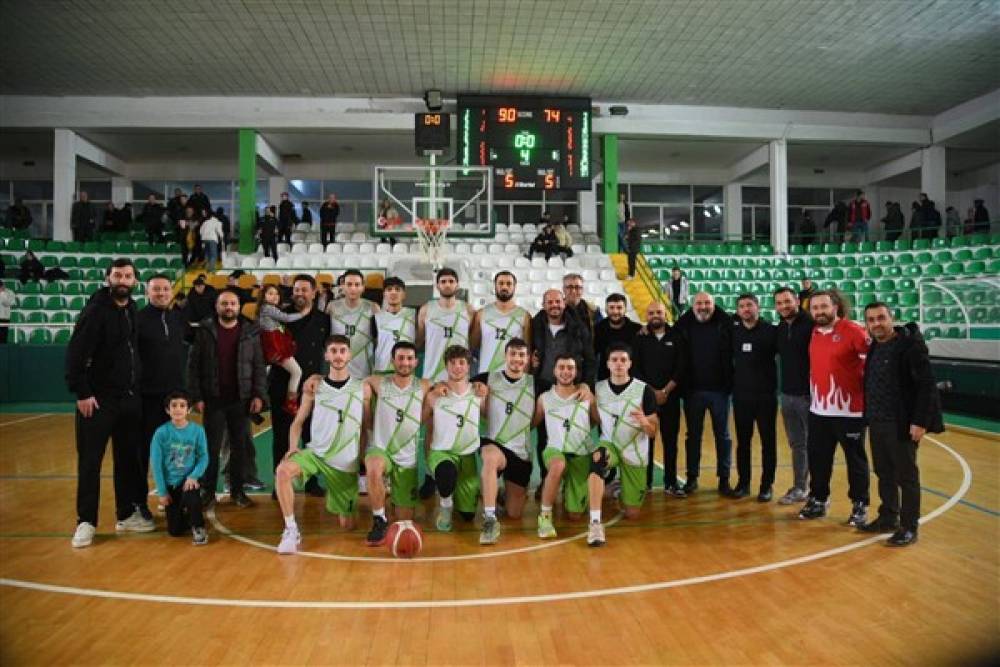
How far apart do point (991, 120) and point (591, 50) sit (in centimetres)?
1094

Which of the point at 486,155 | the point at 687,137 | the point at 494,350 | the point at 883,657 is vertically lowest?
the point at 883,657

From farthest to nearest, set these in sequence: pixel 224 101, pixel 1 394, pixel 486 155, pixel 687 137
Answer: pixel 687 137
pixel 224 101
pixel 486 155
pixel 1 394

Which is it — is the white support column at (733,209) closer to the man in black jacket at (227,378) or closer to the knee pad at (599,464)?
the knee pad at (599,464)

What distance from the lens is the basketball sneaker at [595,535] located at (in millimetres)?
4715

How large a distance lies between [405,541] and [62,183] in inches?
709

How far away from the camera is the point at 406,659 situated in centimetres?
311

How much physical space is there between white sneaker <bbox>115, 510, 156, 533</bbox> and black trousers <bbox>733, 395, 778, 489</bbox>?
15.3 feet

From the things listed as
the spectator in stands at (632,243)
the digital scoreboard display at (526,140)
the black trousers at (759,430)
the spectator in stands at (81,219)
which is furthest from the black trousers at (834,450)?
the spectator in stands at (81,219)

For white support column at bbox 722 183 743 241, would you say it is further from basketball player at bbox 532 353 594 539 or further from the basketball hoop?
basketball player at bbox 532 353 594 539

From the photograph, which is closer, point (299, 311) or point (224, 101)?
point (299, 311)

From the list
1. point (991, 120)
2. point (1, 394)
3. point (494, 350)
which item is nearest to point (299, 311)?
point (494, 350)

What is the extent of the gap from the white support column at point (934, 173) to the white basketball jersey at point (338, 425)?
67.5ft

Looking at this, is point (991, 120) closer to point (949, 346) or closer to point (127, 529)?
point (949, 346)

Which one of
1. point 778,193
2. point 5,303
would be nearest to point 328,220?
point 5,303
